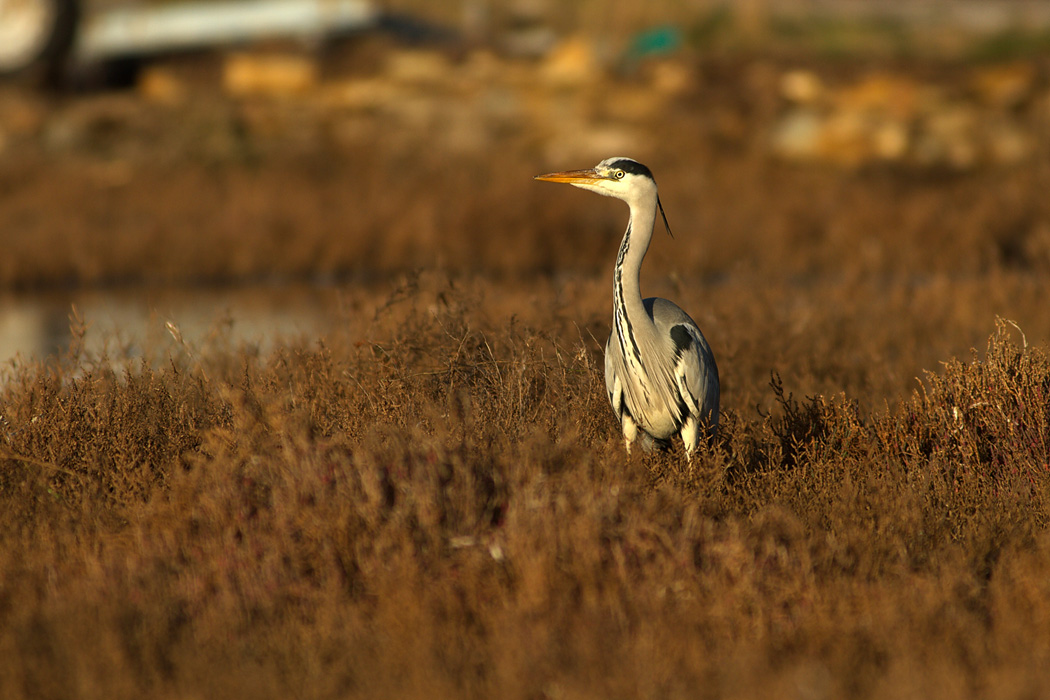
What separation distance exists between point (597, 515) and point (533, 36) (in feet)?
68.1

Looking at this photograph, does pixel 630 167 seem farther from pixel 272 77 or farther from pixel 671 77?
pixel 272 77

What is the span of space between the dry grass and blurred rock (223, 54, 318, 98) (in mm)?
15884

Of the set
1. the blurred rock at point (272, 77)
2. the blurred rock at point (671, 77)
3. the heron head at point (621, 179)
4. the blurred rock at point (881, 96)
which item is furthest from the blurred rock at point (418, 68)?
the heron head at point (621, 179)

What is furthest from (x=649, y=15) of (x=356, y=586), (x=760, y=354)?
(x=356, y=586)

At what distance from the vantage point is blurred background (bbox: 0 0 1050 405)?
1155cm

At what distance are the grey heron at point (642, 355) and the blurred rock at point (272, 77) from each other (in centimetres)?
1633

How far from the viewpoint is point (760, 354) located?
768 cm

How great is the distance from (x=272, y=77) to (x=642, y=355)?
17051mm

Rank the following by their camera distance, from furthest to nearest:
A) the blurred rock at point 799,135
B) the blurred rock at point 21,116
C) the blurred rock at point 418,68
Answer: the blurred rock at point 418,68 → the blurred rock at point 21,116 → the blurred rock at point 799,135

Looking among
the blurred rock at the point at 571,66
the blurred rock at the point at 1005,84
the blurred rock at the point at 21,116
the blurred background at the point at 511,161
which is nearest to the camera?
the blurred background at the point at 511,161

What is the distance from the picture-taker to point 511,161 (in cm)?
1767

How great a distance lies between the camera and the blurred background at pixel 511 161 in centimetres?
1155

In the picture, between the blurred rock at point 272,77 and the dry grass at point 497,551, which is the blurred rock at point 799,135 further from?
the dry grass at point 497,551

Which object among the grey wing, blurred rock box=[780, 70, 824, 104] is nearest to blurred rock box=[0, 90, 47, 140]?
blurred rock box=[780, 70, 824, 104]
